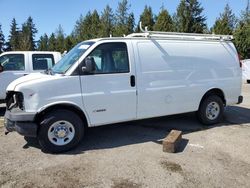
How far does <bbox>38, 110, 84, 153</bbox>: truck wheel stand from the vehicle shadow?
0.20 meters

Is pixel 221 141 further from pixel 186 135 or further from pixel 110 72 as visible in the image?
pixel 110 72

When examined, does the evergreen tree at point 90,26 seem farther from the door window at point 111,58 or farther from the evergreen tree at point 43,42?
the door window at point 111,58

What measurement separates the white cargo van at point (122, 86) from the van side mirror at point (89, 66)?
1 cm

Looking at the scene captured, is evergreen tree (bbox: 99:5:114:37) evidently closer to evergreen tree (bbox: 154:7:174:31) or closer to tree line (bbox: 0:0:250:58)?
tree line (bbox: 0:0:250:58)

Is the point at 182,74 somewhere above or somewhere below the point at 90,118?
above

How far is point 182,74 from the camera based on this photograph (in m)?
7.52

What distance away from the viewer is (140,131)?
25.1 ft

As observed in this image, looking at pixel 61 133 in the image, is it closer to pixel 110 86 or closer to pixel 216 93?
pixel 110 86

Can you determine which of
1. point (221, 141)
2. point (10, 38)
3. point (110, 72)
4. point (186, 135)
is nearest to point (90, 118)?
point (110, 72)

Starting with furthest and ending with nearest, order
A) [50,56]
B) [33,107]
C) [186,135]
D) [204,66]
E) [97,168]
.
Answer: [50,56] < [204,66] < [186,135] < [33,107] < [97,168]

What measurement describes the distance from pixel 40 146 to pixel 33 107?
0.96m

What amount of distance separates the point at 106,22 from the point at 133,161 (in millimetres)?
44373

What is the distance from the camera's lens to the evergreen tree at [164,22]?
37062 millimetres

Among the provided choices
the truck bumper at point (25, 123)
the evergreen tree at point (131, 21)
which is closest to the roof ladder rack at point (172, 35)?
the truck bumper at point (25, 123)
